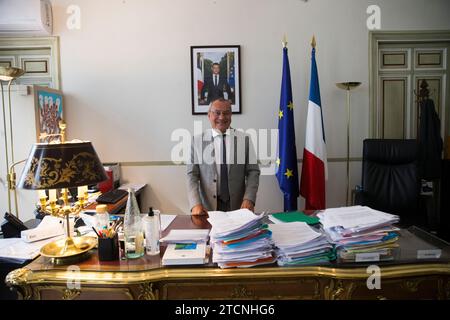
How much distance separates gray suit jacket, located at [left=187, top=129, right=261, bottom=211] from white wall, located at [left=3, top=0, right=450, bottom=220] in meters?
0.91

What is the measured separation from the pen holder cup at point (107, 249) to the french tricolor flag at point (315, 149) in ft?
6.70

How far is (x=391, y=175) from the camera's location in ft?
8.55

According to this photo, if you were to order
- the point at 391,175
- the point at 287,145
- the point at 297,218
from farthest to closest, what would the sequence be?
the point at 287,145, the point at 391,175, the point at 297,218

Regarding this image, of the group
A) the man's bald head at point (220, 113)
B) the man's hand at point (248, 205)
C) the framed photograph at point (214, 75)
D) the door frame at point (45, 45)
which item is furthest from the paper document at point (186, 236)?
the door frame at point (45, 45)

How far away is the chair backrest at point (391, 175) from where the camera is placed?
2.52m

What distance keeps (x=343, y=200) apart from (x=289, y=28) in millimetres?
1800

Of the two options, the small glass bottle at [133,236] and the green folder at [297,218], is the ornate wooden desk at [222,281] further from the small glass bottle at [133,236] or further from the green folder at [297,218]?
the green folder at [297,218]

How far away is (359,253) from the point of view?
1.05m

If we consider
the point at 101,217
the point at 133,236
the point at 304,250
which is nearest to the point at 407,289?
the point at 304,250

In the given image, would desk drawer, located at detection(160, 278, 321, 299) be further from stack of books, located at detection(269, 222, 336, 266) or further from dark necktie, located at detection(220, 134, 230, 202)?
dark necktie, located at detection(220, 134, 230, 202)

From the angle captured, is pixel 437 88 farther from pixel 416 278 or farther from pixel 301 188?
pixel 416 278

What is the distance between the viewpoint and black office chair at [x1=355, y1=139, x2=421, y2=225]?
2.51 meters

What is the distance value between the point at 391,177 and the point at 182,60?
86.4 inches

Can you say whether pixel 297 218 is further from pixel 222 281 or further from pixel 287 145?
pixel 287 145
